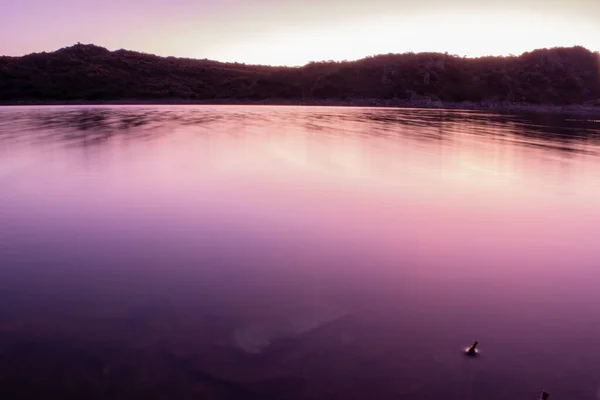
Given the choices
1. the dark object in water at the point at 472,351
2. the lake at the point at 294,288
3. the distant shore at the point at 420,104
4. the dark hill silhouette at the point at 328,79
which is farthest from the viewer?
the dark hill silhouette at the point at 328,79

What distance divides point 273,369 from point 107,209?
762cm

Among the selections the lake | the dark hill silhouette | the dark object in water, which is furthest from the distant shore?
the dark object in water

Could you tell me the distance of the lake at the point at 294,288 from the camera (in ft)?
14.3

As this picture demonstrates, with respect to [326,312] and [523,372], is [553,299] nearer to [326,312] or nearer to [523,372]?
[523,372]

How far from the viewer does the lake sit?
4.35 meters

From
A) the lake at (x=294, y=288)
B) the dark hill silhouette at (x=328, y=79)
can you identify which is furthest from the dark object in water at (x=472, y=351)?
the dark hill silhouette at (x=328, y=79)

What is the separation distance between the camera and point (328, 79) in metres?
103

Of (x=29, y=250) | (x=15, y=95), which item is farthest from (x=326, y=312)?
(x=15, y=95)

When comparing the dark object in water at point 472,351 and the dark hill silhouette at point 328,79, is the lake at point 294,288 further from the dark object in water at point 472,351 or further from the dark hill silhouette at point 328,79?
the dark hill silhouette at point 328,79

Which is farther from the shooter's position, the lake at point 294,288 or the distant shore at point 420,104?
the distant shore at point 420,104

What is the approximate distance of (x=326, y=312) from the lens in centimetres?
567

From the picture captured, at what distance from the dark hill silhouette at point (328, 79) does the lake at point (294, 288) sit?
247 ft

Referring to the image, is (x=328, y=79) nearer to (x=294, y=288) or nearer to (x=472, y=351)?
(x=294, y=288)

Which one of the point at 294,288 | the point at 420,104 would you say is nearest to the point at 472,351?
the point at 294,288
